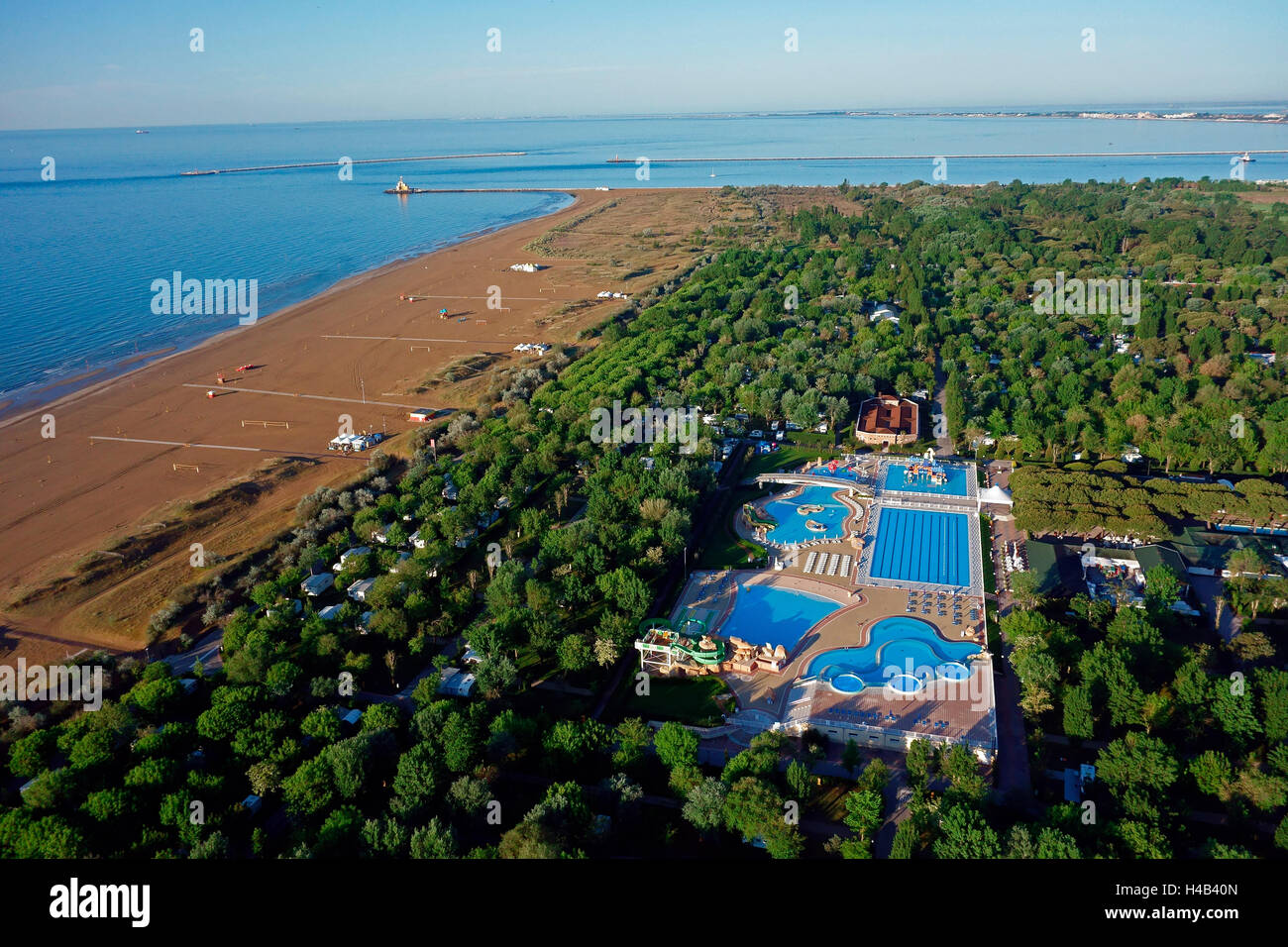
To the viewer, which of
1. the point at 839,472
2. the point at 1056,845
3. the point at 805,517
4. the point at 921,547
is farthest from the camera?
the point at 839,472

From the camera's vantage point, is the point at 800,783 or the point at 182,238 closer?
the point at 800,783

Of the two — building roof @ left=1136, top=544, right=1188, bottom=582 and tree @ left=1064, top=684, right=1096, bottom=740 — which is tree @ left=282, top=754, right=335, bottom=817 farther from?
building roof @ left=1136, top=544, right=1188, bottom=582

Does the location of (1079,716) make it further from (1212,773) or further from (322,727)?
(322,727)

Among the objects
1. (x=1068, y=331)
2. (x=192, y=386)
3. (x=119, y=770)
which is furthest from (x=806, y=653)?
(x=192, y=386)

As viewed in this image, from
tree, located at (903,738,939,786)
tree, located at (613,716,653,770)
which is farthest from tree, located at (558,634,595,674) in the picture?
tree, located at (903,738,939,786)

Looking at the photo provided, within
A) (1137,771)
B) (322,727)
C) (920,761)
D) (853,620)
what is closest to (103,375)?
(322,727)
